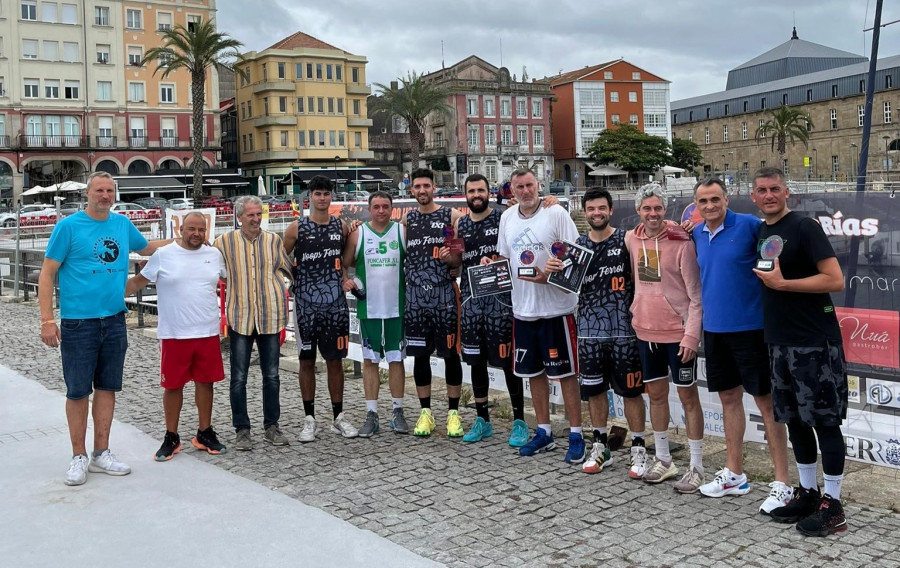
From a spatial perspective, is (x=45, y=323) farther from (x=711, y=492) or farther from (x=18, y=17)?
(x=18, y=17)

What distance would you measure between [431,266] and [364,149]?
69924 mm

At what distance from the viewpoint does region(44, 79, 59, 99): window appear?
61656 millimetres

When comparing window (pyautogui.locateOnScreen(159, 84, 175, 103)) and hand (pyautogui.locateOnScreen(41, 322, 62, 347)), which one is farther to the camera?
window (pyautogui.locateOnScreen(159, 84, 175, 103))

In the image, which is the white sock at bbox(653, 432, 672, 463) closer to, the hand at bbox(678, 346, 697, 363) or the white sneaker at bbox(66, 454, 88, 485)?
the hand at bbox(678, 346, 697, 363)

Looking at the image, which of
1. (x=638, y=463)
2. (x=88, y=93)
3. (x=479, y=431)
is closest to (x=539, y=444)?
(x=479, y=431)

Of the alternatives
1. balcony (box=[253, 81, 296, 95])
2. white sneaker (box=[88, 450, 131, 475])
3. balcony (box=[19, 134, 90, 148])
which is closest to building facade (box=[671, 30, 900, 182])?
balcony (box=[253, 81, 296, 95])

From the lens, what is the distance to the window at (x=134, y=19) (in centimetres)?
6400

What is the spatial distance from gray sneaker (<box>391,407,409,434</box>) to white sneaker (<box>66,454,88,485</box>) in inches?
96.9

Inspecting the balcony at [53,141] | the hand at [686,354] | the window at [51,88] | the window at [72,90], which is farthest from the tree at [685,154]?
the hand at [686,354]

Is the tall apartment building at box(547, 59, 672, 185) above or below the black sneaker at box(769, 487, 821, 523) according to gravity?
above

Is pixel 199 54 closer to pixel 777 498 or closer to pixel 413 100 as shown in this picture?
pixel 413 100

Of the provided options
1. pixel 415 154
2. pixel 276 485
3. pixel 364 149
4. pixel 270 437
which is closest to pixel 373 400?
pixel 270 437

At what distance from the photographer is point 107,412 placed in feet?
21.3

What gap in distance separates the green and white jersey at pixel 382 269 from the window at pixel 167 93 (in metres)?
63.4
